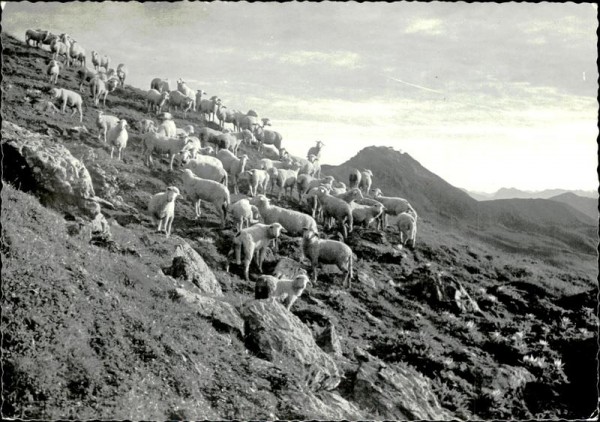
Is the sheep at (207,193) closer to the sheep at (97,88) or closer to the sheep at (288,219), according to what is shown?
the sheep at (288,219)

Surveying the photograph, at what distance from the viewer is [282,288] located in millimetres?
14531

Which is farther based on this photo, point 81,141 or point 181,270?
point 81,141

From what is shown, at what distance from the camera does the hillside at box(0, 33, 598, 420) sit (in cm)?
876

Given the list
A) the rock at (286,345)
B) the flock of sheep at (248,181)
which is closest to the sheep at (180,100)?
the flock of sheep at (248,181)

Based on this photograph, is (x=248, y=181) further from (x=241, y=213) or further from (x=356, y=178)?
(x=356, y=178)

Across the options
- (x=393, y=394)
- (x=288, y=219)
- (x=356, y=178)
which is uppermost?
(x=356, y=178)

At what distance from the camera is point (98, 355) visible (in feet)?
29.3

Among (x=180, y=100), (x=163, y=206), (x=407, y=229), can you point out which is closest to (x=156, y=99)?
(x=180, y=100)

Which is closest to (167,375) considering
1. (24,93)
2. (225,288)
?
(225,288)

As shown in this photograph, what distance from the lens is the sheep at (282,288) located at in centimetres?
1420

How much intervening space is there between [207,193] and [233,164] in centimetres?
586

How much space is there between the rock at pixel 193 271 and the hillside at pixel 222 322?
6 cm

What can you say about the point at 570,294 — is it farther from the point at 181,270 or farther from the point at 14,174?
the point at 14,174

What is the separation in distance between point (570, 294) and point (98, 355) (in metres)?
21.5
